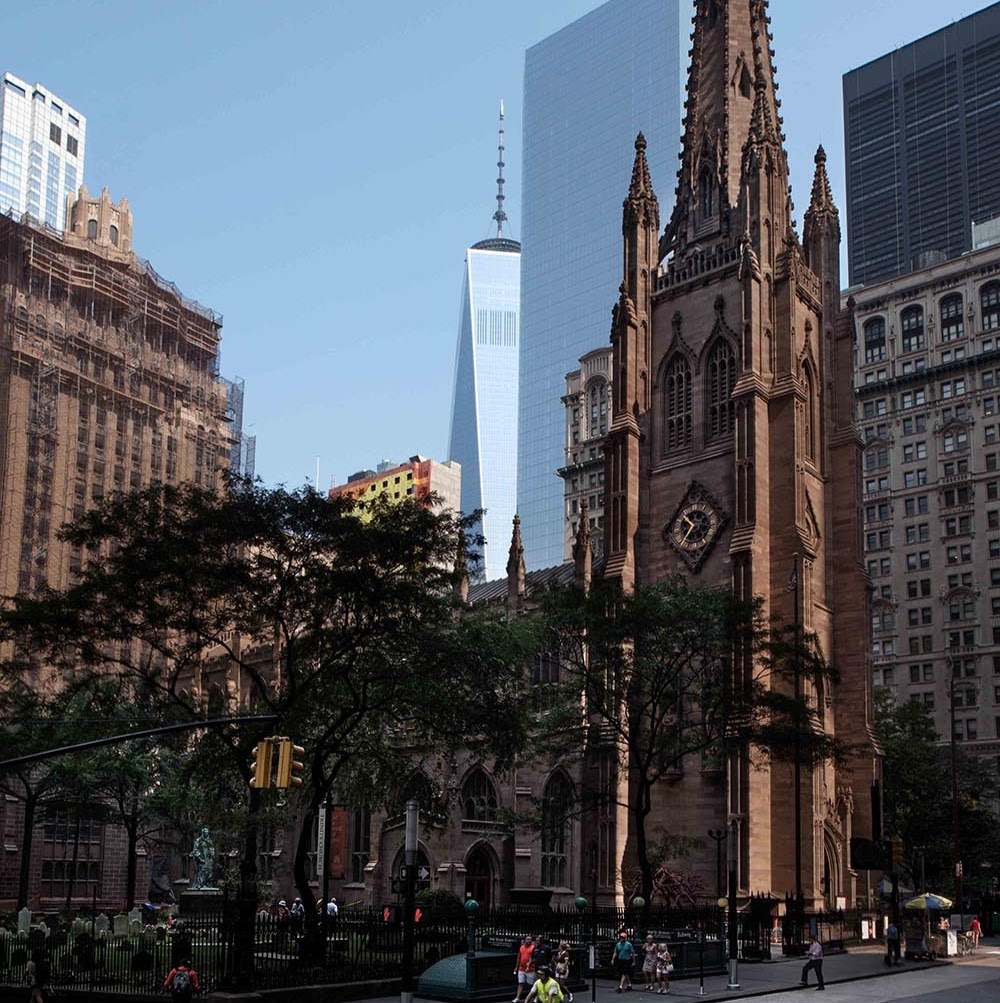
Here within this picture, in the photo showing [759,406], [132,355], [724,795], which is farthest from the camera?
[132,355]

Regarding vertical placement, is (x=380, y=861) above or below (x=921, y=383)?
below

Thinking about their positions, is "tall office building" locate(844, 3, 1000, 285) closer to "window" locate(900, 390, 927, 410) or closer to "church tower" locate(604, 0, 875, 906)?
"window" locate(900, 390, 927, 410)

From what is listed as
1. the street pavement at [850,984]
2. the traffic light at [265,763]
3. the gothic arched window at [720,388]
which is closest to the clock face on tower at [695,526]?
the gothic arched window at [720,388]

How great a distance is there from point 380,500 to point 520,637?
6.01 meters

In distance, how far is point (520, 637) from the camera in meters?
40.3

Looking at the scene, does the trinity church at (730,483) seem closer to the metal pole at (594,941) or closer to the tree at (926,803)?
the metal pole at (594,941)

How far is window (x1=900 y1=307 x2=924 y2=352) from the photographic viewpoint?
10775 centimetres

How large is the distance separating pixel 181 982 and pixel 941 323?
305 ft

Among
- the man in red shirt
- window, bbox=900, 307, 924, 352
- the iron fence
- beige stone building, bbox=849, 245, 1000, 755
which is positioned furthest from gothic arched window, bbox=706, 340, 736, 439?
window, bbox=900, 307, 924, 352

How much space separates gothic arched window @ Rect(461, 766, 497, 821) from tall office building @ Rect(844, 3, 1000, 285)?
9995 centimetres

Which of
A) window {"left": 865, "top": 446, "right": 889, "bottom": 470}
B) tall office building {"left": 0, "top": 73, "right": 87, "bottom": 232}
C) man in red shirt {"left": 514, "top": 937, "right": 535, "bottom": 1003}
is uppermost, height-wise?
tall office building {"left": 0, "top": 73, "right": 87, "bottom": 232}

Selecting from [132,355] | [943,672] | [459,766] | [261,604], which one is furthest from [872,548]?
[261,604]

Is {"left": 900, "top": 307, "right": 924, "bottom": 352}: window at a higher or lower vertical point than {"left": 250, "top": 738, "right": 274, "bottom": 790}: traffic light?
higher

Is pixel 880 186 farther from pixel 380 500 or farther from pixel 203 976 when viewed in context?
pixel 203 976
